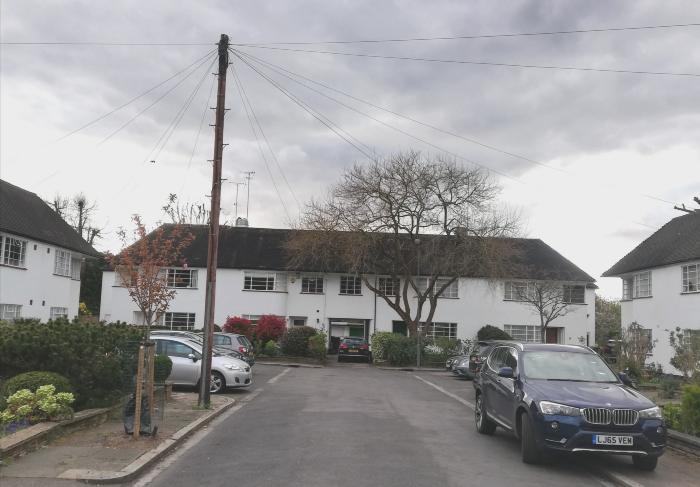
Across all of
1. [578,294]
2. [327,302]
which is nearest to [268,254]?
[327,302]

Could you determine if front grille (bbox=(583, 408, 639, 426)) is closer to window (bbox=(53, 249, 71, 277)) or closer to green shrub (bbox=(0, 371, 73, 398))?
green shrub (bbox=(0, 371, 73, 398))

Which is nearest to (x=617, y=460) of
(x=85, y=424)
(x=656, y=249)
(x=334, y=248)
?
(x=85, y=424)

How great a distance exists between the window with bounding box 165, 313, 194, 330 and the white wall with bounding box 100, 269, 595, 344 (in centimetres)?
38

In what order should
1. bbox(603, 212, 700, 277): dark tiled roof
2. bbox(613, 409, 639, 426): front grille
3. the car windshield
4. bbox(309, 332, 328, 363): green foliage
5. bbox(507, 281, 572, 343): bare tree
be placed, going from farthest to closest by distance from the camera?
bbox(507, 281, 572, 343): bare tree
bbox(309, 332, 328, 363): green foliage
bbox(603, 212, 700, 277): dark tiled roof
the car windshield
bbox(613, 409, 639, 426): front grille

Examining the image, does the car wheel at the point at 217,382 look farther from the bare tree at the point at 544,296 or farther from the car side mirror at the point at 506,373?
the bare tree at the point at 544,296

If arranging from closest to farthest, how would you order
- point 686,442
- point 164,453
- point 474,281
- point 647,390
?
point 164,453
point 686,442
point 647,390
point 474,281

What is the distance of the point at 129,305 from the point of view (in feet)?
133

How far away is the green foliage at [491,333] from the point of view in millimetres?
37778

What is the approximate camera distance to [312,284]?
41062 mm

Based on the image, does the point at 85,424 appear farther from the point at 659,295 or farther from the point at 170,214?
the point at 170,214

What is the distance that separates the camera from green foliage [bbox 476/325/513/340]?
3778 centimetres

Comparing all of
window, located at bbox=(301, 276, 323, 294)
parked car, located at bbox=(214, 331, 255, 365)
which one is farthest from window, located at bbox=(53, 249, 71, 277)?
window, located at bbox=(301, 276, 323, 294)

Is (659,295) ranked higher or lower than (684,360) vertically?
higher

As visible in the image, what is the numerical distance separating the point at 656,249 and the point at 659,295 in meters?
2.86
